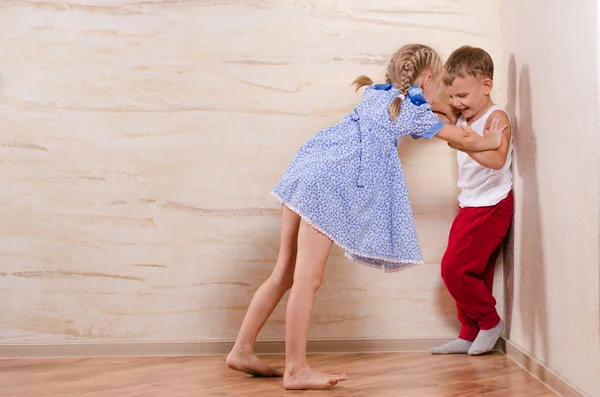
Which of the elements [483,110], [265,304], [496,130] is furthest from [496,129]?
[265,304]

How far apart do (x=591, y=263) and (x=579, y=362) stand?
0.25m

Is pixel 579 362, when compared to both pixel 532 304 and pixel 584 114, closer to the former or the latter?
pixel 532 304

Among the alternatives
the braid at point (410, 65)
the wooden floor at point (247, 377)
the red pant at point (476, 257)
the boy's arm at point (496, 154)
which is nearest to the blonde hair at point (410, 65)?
the braid at point (410, 65)

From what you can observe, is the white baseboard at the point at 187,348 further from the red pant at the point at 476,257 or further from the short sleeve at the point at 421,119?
the short sleeve at the point at 421,119

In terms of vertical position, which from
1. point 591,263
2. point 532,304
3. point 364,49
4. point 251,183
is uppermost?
point 364,49

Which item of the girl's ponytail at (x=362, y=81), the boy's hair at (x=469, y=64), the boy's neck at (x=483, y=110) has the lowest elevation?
the boy's neck at (x=483, y=110)

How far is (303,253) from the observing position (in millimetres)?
1900

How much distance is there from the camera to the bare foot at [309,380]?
1.84 m

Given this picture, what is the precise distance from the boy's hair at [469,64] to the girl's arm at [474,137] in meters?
0.15

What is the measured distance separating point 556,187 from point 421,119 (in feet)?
1.24

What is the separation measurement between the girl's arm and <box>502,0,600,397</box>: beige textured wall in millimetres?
64

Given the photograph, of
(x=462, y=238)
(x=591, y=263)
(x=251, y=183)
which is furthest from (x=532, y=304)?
(x=251, y=183)

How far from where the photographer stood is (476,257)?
221 centimetres

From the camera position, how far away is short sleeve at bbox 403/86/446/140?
1942 millimetres
